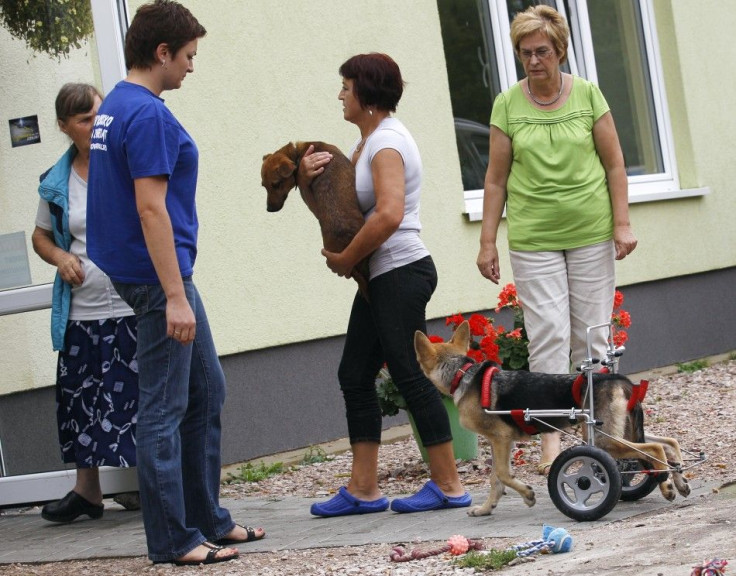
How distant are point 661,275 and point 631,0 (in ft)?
7.78

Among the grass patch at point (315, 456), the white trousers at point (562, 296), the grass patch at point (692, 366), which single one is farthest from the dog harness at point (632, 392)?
the grass patch at point (692, 366)

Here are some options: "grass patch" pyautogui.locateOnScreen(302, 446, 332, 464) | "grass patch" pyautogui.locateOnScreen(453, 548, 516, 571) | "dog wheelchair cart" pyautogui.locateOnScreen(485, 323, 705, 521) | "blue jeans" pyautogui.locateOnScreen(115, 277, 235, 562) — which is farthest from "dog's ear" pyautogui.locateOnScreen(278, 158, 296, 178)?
"grass patch" pyautogui.locateOnScreen(302, 446, 332, 464)

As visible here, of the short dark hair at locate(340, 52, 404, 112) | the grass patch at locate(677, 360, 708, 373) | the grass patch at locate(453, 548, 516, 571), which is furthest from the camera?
the grass patch at locate(677, 360, 708, 373)

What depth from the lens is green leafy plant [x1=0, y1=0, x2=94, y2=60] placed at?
6270 mm

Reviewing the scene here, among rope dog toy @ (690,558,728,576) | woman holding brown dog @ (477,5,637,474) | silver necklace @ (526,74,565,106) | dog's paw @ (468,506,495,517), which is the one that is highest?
silver necklace @ (526,74,565,106)

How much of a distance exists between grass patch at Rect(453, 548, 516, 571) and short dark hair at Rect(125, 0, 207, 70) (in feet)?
6.63

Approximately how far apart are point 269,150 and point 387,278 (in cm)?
276

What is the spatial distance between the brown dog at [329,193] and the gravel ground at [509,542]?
3.99 ft

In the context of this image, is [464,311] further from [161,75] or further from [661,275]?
[161,75]

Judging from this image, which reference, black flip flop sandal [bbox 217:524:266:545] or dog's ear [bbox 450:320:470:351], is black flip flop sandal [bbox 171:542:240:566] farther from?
dog's ear [bbox 450:320:470:351]

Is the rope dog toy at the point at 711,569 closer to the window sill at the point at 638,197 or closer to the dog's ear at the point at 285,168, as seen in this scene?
the dog's ear at the point at 285,168

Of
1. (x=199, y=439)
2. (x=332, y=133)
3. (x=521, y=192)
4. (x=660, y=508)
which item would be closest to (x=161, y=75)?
(x=199, y=439)

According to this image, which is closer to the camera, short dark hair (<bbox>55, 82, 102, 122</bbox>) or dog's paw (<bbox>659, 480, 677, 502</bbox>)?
dog's paw (<bbox>659, 480, 677, 502</bbox>)

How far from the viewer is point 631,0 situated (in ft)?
35.1
